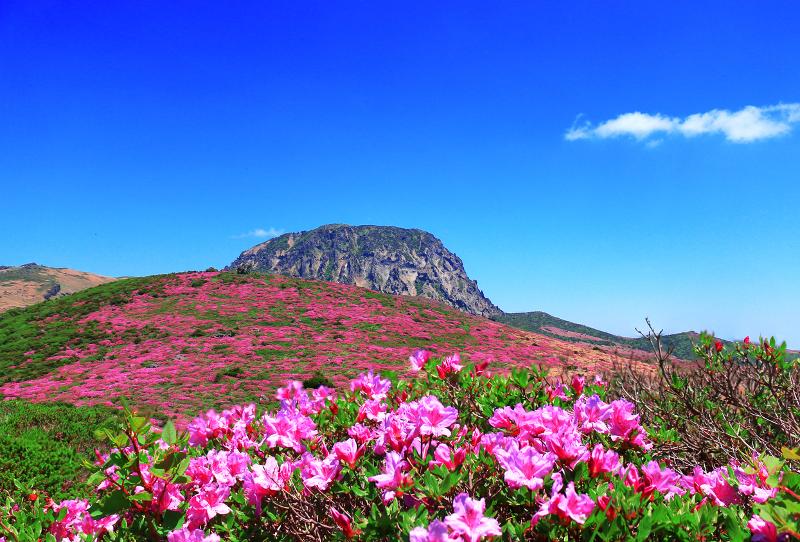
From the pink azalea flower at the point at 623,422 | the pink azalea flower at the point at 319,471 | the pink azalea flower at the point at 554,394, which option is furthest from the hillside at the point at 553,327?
the pink azalea flower at the point at 319,471

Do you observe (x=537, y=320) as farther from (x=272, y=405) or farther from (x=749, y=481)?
(x=749, y=481)

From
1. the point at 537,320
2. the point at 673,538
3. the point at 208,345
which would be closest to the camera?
the point at 673,538

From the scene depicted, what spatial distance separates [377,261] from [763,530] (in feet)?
Answer: 474

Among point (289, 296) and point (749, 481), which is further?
point (289, 296)

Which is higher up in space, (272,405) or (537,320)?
(537,320)

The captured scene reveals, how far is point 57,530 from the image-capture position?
7.00ft

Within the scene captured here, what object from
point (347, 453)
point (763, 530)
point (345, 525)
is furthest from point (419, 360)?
point (763, 530)

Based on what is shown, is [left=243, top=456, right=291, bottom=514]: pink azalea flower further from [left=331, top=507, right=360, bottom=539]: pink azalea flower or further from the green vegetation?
the green vegetation

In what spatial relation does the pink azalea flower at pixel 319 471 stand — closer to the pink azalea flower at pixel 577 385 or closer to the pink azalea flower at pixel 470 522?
the pink azalea flower at pixel 470 522

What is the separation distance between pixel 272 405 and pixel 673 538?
13.2m

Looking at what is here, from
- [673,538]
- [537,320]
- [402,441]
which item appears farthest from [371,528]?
[537,320]

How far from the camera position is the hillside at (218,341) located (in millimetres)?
15787

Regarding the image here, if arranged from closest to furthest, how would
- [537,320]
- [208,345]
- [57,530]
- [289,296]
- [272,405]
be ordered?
[57,530] < [272,405] < [208,345] < [289,296] < [537,320]

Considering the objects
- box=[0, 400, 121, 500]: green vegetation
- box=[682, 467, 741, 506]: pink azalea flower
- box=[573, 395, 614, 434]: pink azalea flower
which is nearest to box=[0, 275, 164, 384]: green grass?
box=[0, 400, 121, 500]: green vegetation
